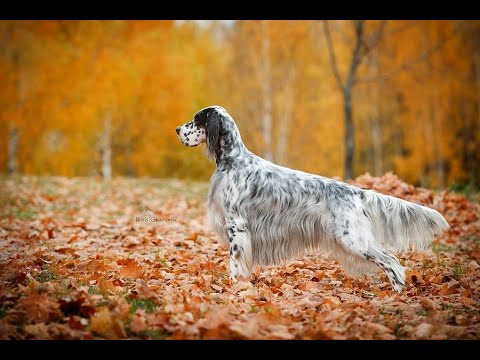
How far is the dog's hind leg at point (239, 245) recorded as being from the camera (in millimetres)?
5449

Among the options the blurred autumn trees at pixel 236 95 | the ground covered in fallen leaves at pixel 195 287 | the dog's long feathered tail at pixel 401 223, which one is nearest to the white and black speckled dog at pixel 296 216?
the dog's long feathered tail at pixel 401 223

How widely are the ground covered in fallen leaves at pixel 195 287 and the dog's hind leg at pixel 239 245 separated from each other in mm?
217

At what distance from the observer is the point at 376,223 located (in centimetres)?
535

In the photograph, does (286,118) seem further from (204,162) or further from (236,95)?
(204,162)

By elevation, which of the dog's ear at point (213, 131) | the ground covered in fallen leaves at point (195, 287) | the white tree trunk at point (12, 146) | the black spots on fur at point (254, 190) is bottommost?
the ground covered in fallen leaves at point (195, 287)

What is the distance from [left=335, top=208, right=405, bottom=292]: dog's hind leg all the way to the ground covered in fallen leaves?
190mm

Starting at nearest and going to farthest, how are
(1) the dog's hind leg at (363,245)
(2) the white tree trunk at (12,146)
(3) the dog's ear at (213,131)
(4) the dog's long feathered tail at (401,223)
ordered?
(1) the dog's hind leg at (363,245) < (4) the dog's long feathered tail at (401,223) < (3) the dog's ear at (213,131) < (2) the white tree trunk at (12,146)

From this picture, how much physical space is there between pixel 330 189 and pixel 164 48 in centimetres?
1543

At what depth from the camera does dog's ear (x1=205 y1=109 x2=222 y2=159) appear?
5676mm

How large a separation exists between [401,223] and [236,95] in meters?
16.6

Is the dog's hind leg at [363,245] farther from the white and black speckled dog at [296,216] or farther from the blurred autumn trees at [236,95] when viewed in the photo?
the blurred autumn trees at [236,95]

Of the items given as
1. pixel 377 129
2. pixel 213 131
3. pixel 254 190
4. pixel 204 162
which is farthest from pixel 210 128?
pixel 377 129

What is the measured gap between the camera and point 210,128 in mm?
5699
